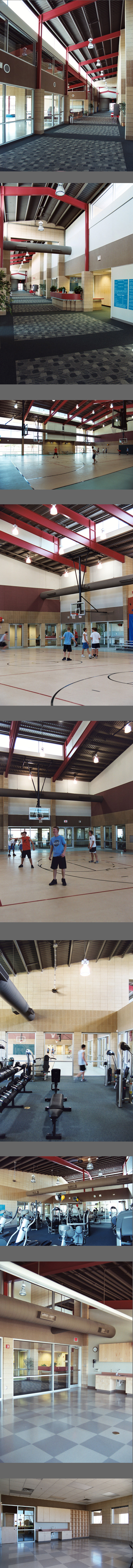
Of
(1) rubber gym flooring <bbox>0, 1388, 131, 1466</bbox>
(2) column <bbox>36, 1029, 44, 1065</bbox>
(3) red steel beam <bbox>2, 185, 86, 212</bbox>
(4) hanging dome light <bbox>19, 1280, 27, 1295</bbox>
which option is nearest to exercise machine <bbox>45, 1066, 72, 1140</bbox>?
(2) column <bbox>36, 1029, 44, 1065</bbox>

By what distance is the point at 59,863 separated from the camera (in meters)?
9.22

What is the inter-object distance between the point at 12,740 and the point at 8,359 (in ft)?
13.5

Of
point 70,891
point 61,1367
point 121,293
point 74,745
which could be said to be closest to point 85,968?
point 70,891

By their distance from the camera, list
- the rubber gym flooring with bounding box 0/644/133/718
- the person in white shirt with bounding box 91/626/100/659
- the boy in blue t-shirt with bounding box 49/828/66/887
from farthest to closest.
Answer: the person in white shirt with bounding box 91/626/100/659 < the boy in blue t-shirt with bounding box 49/828/66/887 < the rubber gym flooring with bounding box 0/644/133/718

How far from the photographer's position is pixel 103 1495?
343 inches

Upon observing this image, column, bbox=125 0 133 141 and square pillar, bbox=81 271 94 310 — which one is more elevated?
column, bbox=125 0 133 141

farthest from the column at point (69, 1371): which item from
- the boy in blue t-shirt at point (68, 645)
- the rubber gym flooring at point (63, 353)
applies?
the rubber gym flooring at point (63, 353)

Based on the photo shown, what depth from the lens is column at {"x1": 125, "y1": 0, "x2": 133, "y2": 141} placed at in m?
9.45

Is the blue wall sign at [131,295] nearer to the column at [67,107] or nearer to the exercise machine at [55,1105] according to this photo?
the column at [67,107]

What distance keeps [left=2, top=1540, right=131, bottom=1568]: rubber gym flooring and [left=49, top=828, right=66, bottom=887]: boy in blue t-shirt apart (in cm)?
565

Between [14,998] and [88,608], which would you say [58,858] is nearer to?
[14,998]

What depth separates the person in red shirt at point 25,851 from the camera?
9.73 meters

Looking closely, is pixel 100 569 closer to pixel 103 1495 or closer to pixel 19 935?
pixel 19 935

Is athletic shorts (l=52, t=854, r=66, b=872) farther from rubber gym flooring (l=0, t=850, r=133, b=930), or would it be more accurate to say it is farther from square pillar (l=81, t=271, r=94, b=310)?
square pillar (l=81, t=271, r=94, b=310)
